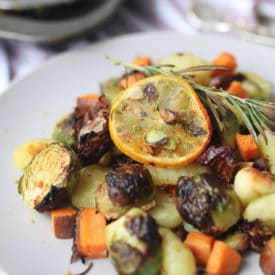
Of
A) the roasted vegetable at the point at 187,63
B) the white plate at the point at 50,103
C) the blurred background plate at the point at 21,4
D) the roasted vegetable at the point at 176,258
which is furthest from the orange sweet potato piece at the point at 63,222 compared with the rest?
the blurred background plate at the point at 21,4

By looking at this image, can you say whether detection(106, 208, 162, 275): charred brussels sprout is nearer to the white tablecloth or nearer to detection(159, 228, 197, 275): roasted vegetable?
detection(159, 228, 197, 275): roasted vegetable

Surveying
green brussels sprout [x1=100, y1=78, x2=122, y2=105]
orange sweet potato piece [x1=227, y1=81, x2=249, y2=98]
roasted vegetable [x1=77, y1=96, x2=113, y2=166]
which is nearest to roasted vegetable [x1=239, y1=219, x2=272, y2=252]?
roasted vegetable [x1=77, y1=96, x2=113, y2=166]

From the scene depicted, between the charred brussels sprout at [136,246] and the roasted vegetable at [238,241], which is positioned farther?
the roasted vegetable at [238,241]

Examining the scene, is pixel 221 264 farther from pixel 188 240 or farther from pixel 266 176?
pixel 266 176

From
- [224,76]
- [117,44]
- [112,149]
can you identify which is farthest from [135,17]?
[112,149]

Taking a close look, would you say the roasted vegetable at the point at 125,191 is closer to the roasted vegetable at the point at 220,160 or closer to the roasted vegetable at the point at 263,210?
the roasted vegetable at the point at 220,160

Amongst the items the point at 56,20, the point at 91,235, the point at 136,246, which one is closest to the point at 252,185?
the point at 136,246
